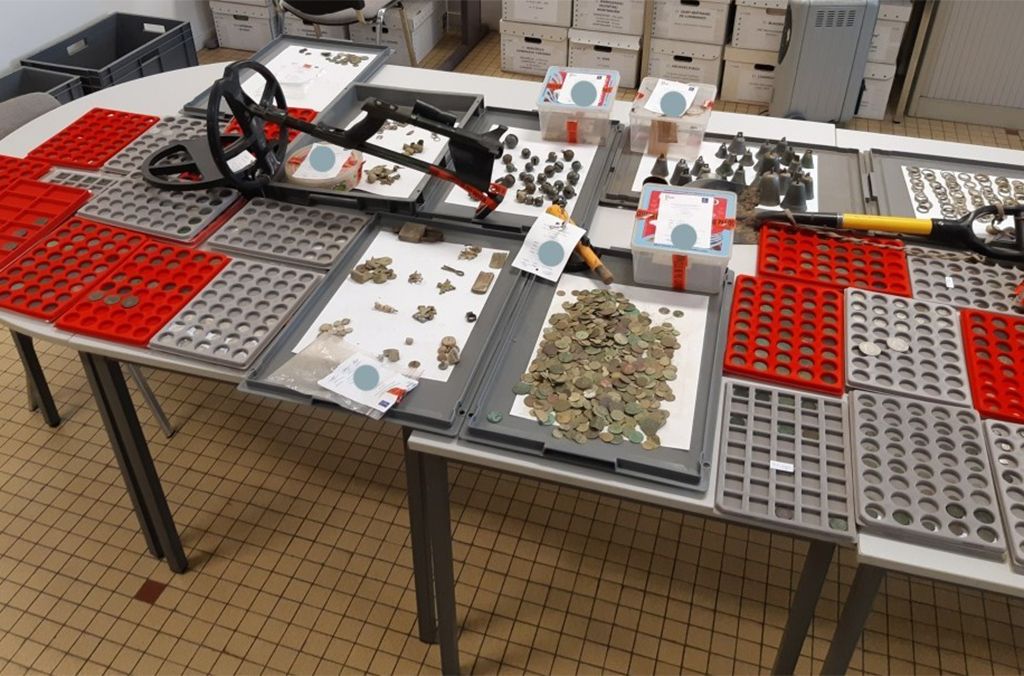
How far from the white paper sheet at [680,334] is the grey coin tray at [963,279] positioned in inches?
18.5

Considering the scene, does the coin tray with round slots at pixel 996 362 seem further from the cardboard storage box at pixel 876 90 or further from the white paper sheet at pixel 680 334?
the cardboard storage box at pixel 876 90

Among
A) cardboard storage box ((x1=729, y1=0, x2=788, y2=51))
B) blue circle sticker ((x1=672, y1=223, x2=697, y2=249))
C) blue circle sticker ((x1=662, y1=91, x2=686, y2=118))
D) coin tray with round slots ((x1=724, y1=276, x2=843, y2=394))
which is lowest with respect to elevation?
cardboard storage box ((x1=729, y1=0, x2=788, y2=51))

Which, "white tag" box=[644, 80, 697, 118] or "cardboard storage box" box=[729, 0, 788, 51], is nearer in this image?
"white tag" box=[644, 80, 697, 118]

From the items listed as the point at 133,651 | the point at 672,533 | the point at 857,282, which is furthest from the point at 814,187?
the point at 133,651

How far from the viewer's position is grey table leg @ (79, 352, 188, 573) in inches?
71.0

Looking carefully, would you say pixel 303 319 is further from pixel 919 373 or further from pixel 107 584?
pixel 919 373

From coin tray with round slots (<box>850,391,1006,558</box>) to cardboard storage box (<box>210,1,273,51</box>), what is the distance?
4.09 m

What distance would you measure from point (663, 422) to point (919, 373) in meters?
0.50

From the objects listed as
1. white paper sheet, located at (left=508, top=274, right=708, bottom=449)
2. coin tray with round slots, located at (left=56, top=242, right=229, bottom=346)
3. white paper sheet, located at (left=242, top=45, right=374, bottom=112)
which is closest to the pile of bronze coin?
white paper sheet, located at (left=508, top=274, right=708, bottom=449)

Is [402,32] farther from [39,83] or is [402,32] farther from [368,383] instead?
[368,383]

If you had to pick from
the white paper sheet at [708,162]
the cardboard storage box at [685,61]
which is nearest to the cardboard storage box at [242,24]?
the cardboard storage box at [685,61]

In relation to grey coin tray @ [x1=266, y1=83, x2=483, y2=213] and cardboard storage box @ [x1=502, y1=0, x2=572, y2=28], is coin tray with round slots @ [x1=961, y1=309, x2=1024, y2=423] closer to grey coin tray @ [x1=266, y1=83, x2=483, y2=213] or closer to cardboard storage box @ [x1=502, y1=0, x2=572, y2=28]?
grey coin tray @ [x1=266, y1=83, x2=483, y2=213]

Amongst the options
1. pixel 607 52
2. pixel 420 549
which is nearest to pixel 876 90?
pixel 607 52

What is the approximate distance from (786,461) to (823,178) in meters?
0.97
